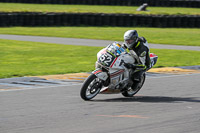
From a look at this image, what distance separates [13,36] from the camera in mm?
20984

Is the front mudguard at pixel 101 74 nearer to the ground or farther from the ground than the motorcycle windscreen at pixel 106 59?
nearer to the ground

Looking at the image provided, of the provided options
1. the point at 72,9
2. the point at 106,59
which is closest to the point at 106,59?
the point at 106,59

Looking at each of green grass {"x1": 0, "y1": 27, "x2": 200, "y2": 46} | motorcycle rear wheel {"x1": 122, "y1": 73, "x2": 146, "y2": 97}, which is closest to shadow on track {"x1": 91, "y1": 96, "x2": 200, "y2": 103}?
motorcycle rear wheel {"x1": 122, "y1": 73, "x2": 146, "y2": 97}

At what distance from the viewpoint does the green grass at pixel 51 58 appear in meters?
11.9

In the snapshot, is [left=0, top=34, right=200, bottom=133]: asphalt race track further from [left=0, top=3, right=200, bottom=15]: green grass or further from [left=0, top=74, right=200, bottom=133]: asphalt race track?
[left=0, top=3, right=200, bottom=15]: green grass

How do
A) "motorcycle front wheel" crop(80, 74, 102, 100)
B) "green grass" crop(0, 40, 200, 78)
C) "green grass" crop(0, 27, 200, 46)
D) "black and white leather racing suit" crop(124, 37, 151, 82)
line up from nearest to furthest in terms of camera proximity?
1. "motorcycle front wheel" crop(80, 74, 102, 100)
2. "black and white leather racing suit" crop(124, 37, 151, 82)
3. "green grass" crop(0, 40, 200, 78)
4. "green grass" crop(0, 27, 200, 46)

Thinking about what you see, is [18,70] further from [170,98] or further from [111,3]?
[111,3]

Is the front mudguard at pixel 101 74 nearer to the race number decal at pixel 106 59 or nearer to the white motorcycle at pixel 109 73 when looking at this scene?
the white motorcycle at pixel 109 73

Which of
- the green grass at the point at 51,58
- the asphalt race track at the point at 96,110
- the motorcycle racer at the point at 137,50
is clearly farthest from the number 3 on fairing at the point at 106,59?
the green grass at the point at 51,58

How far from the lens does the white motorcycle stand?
26.1ft

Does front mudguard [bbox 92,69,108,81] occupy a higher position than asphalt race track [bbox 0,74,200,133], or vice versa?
front mudguard [bbox 92,69,108,81]

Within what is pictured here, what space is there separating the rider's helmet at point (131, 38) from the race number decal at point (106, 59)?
2.00ft

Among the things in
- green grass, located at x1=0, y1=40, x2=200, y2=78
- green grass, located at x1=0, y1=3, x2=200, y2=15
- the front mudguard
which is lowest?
green grass, located at x1=0, y1=3, x2=200, y2=15

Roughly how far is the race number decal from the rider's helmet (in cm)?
61
